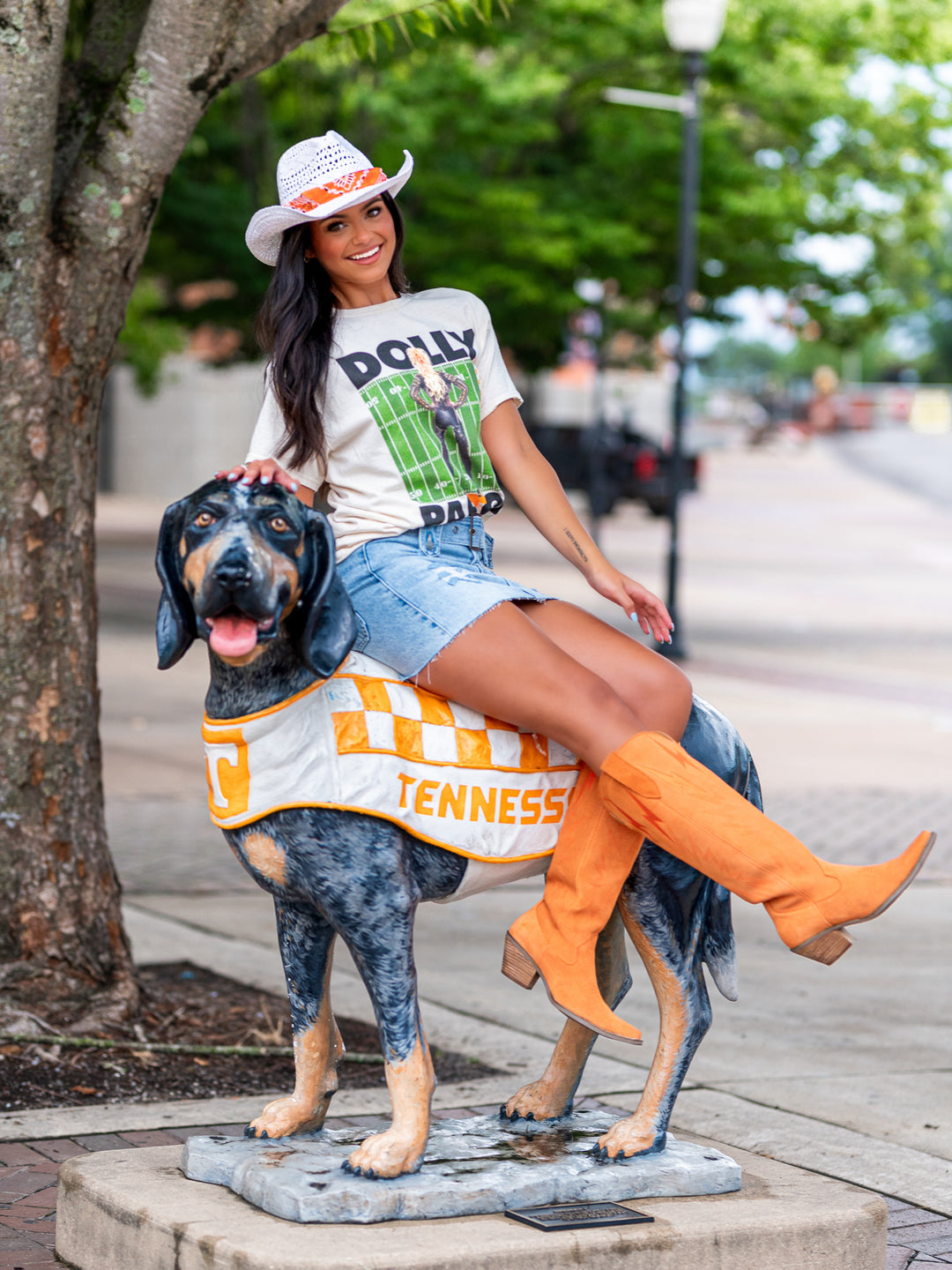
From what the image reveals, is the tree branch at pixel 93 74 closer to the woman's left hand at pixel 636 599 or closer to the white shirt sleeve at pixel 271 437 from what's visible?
the white shirt sleeve at pixel 271 437

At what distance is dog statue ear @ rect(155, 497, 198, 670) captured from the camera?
11.1 ft

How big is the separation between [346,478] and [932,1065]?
316 centimetres

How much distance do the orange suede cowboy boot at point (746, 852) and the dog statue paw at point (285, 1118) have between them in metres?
0.96

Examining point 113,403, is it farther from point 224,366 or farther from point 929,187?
point 929,187

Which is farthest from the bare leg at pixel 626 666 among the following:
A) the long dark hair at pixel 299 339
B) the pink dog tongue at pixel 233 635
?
the pink dog tongue at pixel 233 635

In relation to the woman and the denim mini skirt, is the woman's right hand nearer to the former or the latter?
the woman

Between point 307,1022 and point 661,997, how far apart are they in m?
0.77

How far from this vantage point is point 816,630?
1936cm

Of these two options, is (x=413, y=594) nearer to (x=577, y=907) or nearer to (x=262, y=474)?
(x=262, y=474)

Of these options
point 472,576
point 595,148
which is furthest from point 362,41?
point 595,148

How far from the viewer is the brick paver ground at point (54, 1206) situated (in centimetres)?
391

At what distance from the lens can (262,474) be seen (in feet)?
11.2

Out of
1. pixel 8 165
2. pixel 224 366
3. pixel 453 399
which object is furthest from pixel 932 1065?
pixel 224 366

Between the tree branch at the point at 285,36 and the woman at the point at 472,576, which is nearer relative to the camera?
the woman at the point at 472,576
